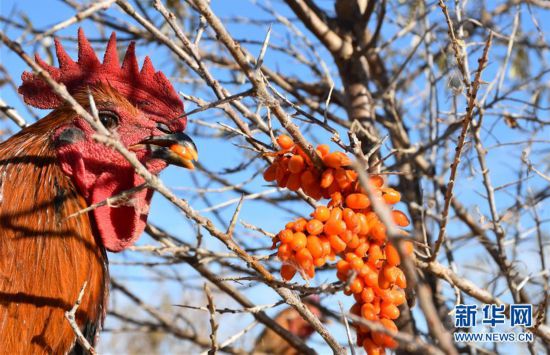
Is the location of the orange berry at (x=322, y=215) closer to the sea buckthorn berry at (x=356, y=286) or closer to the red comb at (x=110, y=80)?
the sea buckthorn berry at (x=356, y=286)

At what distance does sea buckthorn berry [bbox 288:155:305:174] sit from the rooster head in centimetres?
60

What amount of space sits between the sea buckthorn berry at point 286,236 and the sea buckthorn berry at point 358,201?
21 cm

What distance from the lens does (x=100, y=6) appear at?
5.22 ft

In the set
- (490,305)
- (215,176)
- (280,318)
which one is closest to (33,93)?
(215,176)

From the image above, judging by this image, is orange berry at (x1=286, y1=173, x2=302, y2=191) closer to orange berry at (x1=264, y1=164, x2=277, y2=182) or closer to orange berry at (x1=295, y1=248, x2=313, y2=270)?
orange berry at (x1=264, y1=164, x2=277, y2=182)

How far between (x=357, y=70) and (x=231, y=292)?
4.68ft

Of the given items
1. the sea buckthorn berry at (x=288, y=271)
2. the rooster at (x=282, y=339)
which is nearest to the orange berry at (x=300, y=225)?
the sea buckthorn berry at (x=288, y=271)

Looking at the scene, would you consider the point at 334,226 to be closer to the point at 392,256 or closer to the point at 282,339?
the point at 392,256

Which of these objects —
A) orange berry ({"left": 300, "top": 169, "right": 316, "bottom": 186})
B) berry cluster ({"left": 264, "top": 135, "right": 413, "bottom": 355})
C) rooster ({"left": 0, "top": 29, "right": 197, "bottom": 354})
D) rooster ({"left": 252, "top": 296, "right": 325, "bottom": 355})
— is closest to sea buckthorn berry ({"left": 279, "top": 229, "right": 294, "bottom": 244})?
berry cluster ({"left": 264, "top": 135, "right": 413, "bottom": 355})

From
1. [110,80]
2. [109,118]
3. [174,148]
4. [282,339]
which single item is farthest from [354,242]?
[282,339]

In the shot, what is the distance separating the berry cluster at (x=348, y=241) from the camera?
1.69m

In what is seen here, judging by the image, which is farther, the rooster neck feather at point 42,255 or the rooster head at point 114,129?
the rooster head at point 114,129

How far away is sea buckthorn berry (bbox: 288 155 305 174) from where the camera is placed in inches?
72.2

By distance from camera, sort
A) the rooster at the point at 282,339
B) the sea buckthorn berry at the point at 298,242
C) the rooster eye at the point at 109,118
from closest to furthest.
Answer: the sea buckthorn berry at the point at 298,242, the rooster eye at the point at 109,118, the rooster at the point at 282,339
